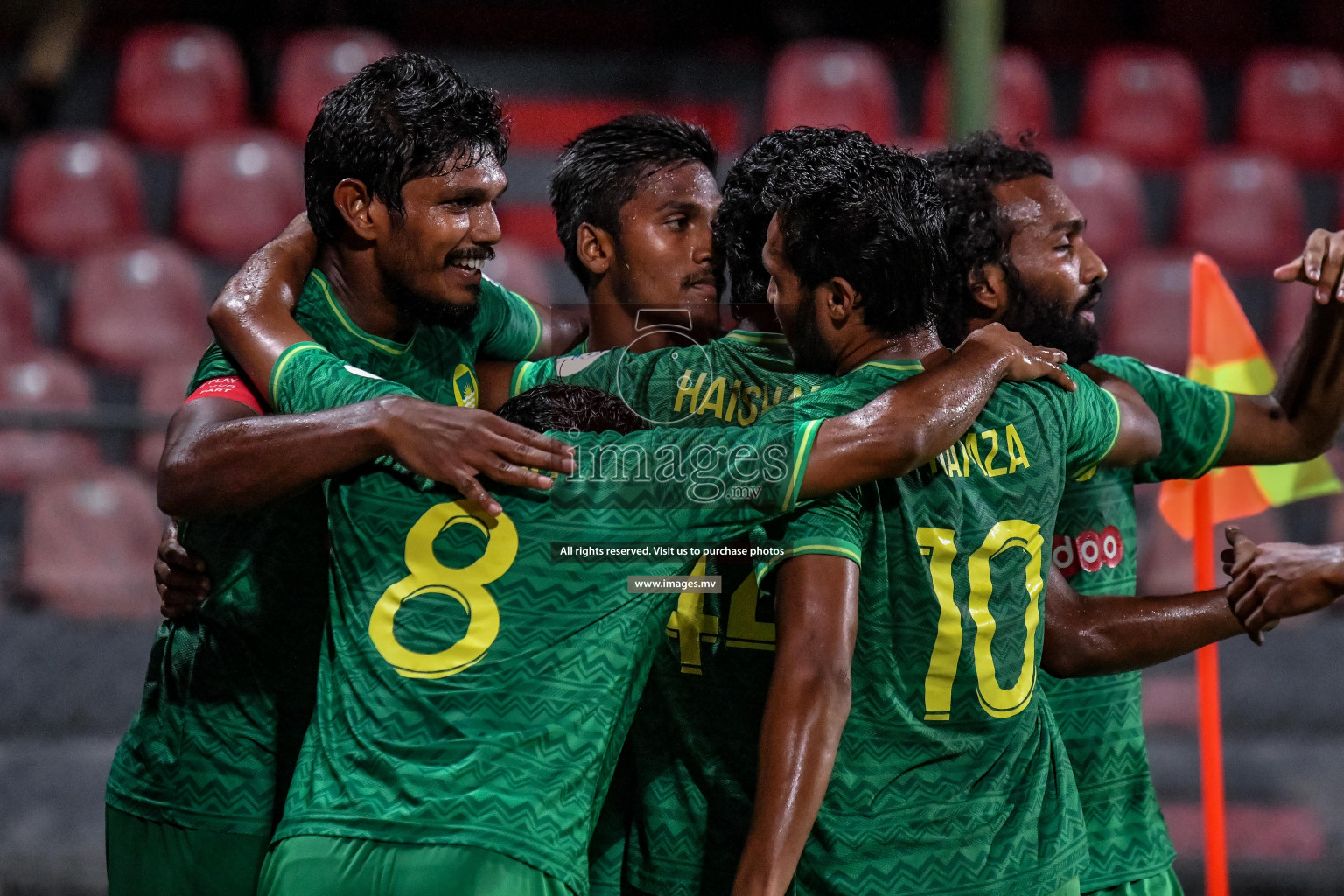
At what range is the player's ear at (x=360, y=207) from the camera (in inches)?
83.1

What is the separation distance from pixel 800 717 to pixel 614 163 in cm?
114

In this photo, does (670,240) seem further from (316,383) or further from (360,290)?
(316,383)

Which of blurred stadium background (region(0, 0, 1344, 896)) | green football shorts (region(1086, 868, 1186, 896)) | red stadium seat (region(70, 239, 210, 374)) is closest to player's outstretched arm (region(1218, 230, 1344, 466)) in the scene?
green football shorts (region(1086, 868, 1186, 896))

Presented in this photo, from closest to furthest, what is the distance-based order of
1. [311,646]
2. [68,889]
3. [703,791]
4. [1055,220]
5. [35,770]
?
[703,791]
[311,646]
[1055,220]
[68,889]
[35,770]

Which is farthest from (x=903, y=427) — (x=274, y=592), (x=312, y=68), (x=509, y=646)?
(x=312, y=68)

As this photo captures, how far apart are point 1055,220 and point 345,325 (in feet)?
3.96

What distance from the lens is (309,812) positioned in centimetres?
164

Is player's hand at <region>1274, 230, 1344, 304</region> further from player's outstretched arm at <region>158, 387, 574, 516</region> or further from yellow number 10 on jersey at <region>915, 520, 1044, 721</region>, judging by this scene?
player's outstretched arm at <region>158, 387, 574, 516</region>

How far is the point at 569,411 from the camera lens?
5.72ft

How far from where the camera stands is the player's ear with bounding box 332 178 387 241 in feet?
6.93

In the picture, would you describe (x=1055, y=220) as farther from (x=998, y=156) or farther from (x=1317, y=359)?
(x=1317, y=359)

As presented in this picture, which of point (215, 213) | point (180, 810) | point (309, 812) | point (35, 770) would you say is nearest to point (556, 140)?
point (215, 213)

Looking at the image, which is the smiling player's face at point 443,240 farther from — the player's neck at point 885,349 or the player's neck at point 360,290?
the player's neck at point 885,349

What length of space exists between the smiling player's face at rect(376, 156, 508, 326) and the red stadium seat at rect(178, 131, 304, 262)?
4.00 metres
